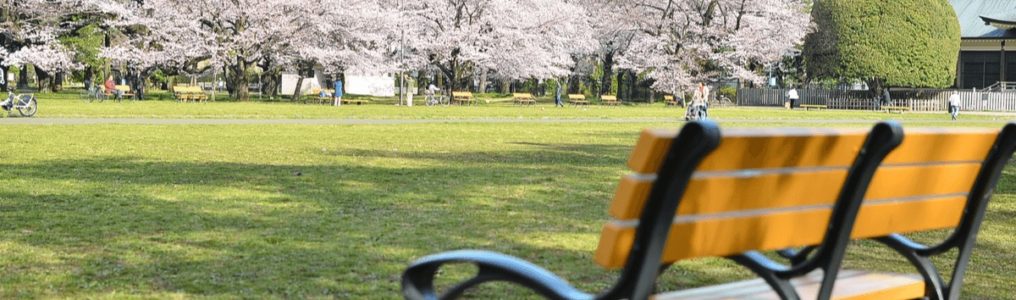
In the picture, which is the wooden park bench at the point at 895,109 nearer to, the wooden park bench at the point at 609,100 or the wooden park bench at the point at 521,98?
the wooden park bench at the point at 609,100

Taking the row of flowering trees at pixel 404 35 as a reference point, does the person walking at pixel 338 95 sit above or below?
below

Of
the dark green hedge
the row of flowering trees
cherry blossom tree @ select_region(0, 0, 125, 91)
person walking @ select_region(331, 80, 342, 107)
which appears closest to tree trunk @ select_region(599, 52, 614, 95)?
Result: the row of flowering trees

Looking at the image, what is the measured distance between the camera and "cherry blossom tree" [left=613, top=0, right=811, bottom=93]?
63062mm

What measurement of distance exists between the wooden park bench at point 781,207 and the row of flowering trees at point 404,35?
50.8m

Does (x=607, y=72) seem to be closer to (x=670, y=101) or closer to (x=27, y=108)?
(x=670, y=101)

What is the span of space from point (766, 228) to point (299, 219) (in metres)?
6.21

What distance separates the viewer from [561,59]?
223 ft

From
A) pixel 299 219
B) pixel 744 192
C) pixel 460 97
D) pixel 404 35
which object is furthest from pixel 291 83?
pixel 744 192

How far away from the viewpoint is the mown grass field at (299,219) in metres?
6.80

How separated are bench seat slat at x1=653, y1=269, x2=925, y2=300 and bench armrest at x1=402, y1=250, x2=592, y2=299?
573 mm

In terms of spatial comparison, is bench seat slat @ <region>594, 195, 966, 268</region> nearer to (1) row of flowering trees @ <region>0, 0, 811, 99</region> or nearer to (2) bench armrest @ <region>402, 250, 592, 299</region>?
(2) bench armrest @ <region>402, 250, 592, 299</region>

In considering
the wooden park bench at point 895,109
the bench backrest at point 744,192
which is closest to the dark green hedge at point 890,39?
the wooden park bench at point 895,109

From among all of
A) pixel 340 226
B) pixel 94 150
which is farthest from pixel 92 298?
pixel 94 150

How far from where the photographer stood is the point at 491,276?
12.1 ft
